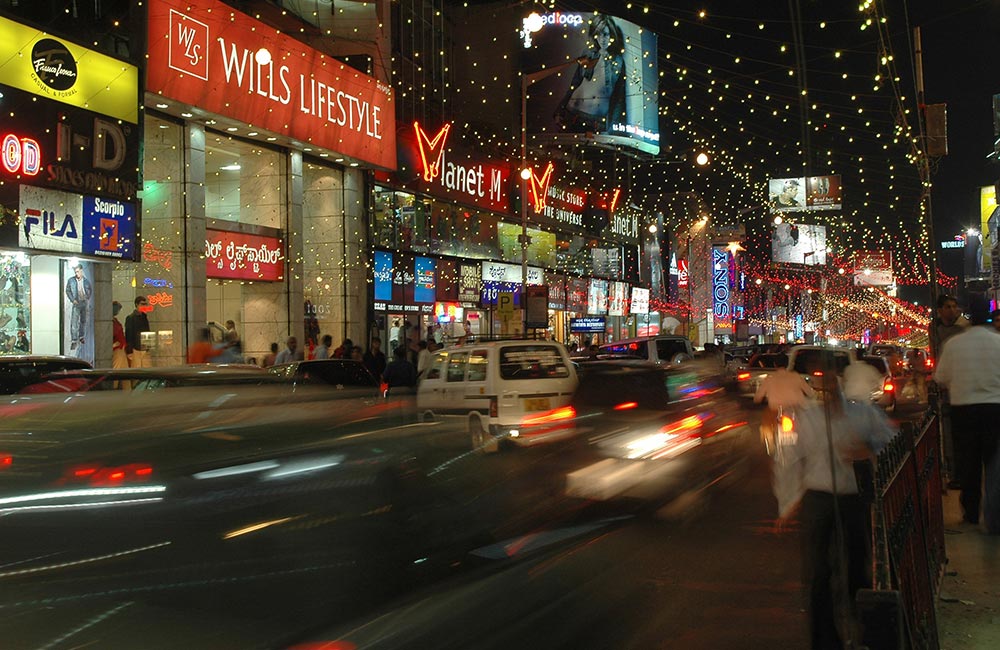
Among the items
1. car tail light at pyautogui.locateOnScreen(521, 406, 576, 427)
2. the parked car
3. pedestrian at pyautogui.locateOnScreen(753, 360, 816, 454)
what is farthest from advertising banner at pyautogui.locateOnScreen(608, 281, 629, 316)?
pedestrian at pyautogui.locateOnScreen(753, 360, 816, 454)

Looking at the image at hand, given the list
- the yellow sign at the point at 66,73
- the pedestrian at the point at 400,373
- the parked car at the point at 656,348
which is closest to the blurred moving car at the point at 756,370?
the parked car at the point at 656,348

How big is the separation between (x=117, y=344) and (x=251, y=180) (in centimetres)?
719

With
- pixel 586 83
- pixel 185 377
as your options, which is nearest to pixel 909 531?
pixel 185 377

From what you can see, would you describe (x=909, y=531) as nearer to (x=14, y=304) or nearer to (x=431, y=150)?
(x=14, y=304)

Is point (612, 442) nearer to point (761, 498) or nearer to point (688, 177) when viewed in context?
point (761, 498)

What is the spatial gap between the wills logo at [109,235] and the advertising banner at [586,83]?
105 ft

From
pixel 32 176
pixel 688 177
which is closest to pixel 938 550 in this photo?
pixel 32 176

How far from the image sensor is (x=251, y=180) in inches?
941

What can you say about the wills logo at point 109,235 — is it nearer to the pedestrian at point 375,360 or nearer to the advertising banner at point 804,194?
the pedestrian at point 375,360

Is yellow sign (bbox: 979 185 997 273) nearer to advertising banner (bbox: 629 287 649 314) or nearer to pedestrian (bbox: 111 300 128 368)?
advertising banner (bbox: 629 287 649 314)

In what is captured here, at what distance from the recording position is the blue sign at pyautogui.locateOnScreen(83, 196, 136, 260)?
1641cm

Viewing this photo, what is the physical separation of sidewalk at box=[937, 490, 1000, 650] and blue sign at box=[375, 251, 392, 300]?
2077 centimetres

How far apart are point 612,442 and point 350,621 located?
289 inches

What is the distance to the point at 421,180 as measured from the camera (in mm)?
29141
